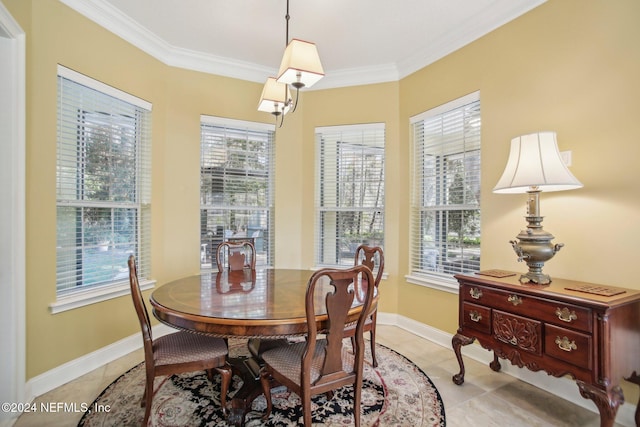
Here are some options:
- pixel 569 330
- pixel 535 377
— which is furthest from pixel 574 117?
pixel 535 377

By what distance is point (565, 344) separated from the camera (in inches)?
69.2

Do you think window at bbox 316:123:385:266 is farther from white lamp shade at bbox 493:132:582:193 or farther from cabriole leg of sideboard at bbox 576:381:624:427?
cabriole leg of sideboard at bbox 576:381:624:427

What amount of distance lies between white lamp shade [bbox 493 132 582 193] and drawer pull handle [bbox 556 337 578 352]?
896 millimetres

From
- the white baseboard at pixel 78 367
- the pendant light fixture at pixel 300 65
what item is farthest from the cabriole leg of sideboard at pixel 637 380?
the white baseboard at pixel 78 367

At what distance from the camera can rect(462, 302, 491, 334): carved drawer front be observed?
2180 mm

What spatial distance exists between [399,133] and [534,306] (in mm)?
2390

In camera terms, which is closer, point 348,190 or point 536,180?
point 536,180

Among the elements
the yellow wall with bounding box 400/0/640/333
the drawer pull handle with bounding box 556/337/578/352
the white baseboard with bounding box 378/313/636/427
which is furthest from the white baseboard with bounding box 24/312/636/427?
the yellow wall with bounding box 400/0/640/333

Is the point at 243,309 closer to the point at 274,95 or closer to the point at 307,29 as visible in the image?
the point at 274,95

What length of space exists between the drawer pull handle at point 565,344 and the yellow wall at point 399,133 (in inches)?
23.7

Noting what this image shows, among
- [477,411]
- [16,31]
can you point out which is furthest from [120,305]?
[477,411]

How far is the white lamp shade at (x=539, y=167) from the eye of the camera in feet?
6.30

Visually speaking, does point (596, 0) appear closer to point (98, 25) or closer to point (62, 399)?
point (98, 25)

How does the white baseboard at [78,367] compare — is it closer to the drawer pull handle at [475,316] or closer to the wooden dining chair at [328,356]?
the wooden dining chair at [328,356]
